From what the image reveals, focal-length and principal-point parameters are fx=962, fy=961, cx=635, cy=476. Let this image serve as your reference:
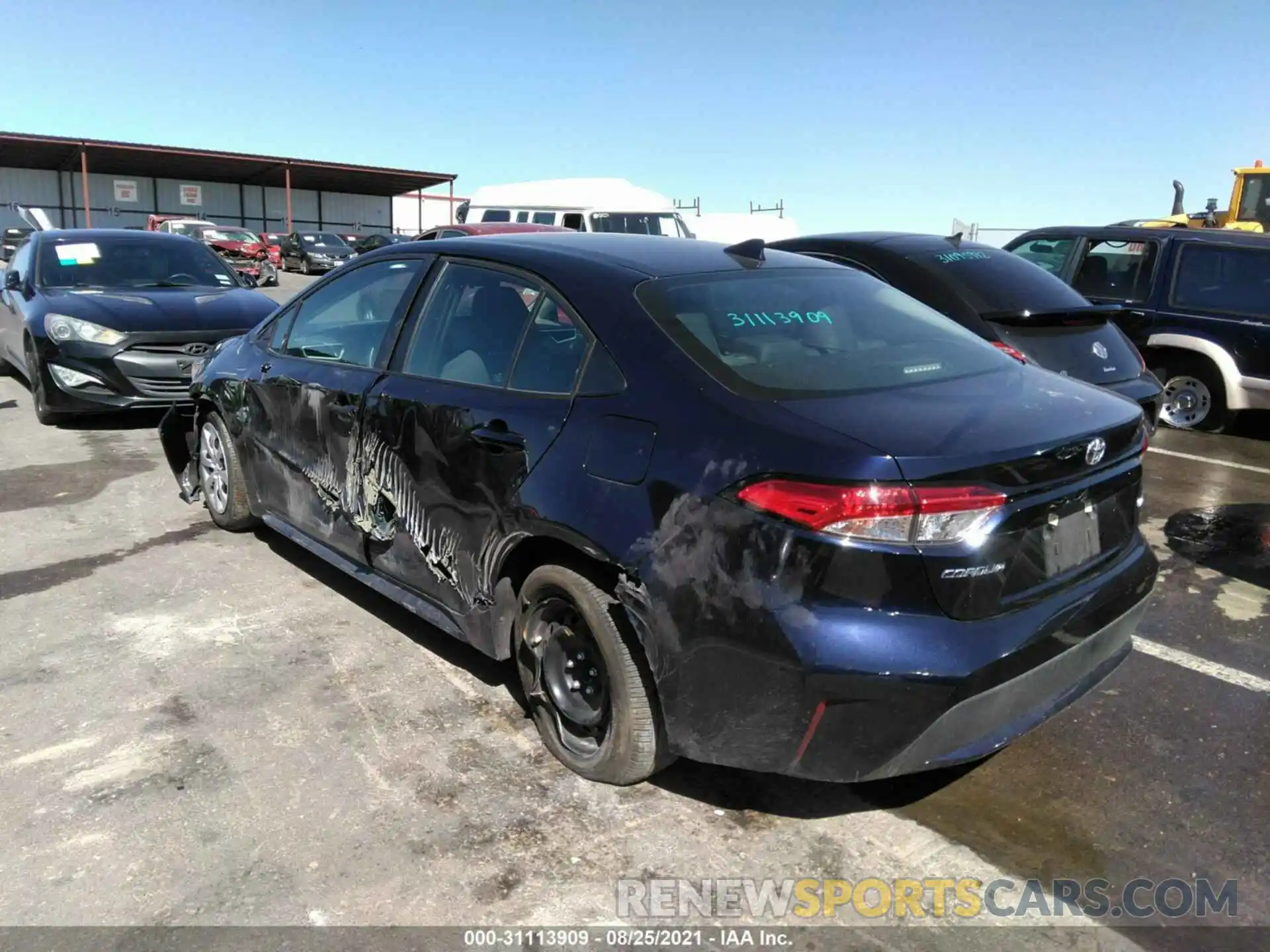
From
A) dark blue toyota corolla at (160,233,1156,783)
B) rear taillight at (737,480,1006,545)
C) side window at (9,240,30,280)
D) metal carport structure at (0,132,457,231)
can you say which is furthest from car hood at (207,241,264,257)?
rear taillight at (737,480,1006,545)

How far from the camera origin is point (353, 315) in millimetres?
4145

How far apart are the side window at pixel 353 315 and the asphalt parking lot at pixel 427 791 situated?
116cm

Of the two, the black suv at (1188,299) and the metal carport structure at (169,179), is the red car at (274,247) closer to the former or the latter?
the metal carport structure at (169,179)

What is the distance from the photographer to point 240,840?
107 inches

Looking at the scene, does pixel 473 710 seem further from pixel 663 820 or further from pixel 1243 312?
pixel 1243 312

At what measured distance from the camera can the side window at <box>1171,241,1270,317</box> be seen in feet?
25.7

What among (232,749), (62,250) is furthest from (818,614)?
(62,250)

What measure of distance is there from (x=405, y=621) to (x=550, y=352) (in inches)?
66.4

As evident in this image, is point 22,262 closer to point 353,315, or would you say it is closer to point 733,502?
point 353,315

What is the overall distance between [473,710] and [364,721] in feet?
1.24

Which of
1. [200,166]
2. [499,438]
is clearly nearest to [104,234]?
[499,438]

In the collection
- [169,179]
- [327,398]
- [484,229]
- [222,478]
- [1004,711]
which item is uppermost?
[169,179]

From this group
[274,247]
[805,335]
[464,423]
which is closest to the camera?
[805,335]

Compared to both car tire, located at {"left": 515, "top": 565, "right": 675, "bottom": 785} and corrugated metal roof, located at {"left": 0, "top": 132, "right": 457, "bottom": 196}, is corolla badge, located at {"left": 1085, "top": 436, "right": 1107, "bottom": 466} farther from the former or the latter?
corrugated metal roof, located at {"left": 0, "top": 132, "right": 457, "bottom": 196}
